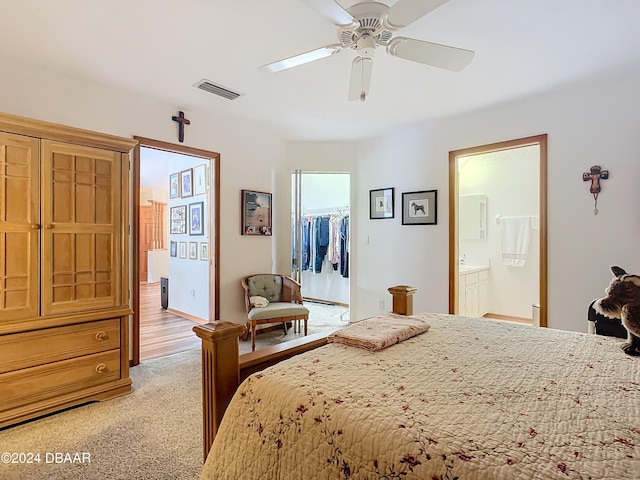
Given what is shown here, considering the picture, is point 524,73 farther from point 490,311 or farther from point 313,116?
point 490,311

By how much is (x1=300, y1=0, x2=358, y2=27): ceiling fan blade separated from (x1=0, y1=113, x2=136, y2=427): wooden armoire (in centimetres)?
182

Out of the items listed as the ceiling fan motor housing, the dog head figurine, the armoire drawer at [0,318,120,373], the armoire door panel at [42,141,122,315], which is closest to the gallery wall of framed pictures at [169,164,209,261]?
the armoire door panel at [42,141,122,315]

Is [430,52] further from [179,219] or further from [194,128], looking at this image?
[179,219]

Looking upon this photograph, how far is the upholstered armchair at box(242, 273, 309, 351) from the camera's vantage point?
3605 mm

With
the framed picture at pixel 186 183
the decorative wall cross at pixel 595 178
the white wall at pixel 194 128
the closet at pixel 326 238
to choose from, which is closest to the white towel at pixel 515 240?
the decorative wall cross at pixel 595 178

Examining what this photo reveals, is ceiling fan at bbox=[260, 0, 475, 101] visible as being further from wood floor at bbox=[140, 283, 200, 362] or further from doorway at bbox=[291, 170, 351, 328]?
doorway at bbox=[291, 170, 351, 328]

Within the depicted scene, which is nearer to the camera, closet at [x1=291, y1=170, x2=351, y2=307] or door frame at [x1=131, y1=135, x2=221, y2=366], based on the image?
door frame at [x1=131, y1=135, x2=221, y2=366]

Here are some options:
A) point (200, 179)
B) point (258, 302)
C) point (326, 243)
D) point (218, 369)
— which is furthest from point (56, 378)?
point (326, 243)

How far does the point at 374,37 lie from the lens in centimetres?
185

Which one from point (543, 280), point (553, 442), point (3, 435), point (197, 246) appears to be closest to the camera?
point (553, 442)

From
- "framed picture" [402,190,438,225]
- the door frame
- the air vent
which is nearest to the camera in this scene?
the air vent

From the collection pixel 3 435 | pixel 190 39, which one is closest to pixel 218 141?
pixel 190 39

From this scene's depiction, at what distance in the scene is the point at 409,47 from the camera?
74.7 inches

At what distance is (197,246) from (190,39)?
124 inches
